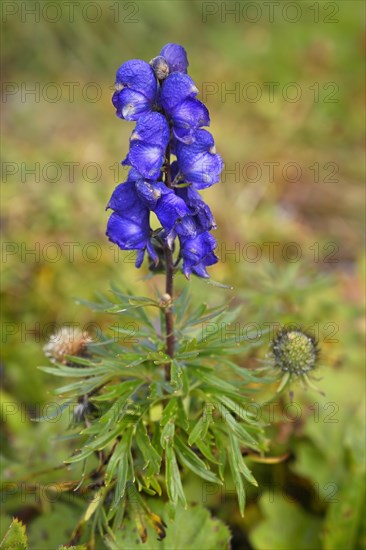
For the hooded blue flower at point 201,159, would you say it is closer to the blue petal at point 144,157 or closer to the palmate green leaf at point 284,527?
the blue petal at point 144,157

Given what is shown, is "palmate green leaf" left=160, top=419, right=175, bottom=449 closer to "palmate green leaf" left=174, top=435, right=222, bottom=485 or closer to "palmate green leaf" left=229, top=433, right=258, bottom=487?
"palmate green leaf" left=174, top=435, right=222, bottom=485

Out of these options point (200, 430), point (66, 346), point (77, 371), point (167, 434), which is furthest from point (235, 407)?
point (66, 346)

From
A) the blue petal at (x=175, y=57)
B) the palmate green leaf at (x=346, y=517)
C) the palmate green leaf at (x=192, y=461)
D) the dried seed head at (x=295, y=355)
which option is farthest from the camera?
the palmate green leaf at (x=346, y=517)

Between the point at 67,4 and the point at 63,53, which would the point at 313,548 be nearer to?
the point at 63,53

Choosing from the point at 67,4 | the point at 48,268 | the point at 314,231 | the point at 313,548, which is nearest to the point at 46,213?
the point at 48,268

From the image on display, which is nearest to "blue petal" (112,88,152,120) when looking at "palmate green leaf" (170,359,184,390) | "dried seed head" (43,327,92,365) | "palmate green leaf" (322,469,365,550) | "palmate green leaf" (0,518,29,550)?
"palmate green leaf" (170,359,184,390)

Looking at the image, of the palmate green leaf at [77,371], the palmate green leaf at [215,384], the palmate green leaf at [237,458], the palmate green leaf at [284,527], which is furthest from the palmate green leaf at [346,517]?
the palmate green leaf at [77,371]
